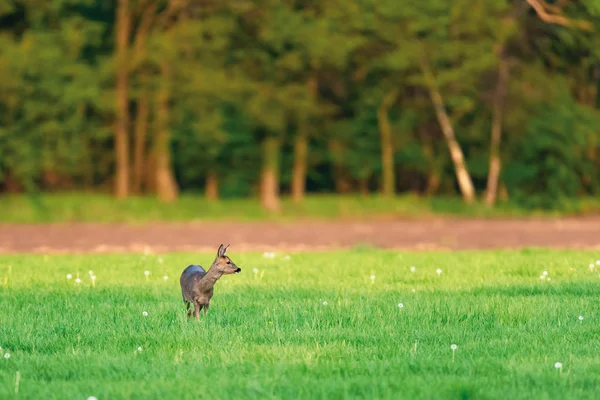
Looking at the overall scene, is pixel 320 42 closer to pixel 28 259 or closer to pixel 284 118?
pixel 284 118

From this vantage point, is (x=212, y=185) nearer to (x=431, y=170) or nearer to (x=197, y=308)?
(x=431, y=170)

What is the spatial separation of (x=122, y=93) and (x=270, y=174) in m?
6.22

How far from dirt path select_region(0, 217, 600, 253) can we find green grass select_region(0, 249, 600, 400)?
8263 millimetres

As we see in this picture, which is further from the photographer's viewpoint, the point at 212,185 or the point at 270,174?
the point at 212,185

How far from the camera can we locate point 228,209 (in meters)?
35.2

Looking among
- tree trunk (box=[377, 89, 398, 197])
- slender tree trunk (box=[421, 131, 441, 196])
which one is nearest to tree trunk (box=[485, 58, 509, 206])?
slender tree trunk (box=[421, 131, 441, 196])

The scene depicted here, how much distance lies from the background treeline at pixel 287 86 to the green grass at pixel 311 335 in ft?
65.8

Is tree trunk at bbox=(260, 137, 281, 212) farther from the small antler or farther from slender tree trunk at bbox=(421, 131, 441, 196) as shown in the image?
the small antler

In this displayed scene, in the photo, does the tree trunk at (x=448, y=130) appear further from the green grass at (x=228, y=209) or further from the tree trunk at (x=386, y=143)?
the tree trunk at (x=386, y=143)

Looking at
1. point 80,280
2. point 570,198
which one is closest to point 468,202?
point 570,198

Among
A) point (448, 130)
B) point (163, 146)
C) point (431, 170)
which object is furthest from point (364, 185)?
point (163, 146)

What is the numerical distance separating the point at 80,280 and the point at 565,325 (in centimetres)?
699

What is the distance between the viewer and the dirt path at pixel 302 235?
23375mm

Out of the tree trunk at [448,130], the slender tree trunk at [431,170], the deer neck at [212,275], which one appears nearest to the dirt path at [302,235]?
the tree trunk at [448,130]
